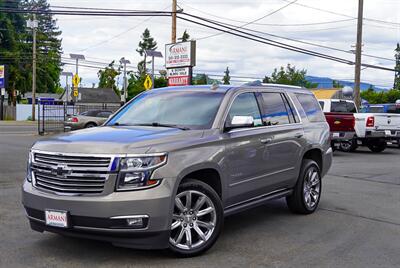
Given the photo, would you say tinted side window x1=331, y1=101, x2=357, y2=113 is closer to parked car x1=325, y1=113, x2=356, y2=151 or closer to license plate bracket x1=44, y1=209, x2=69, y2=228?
parked car x1=325, y1=113, x2=356, y2=151

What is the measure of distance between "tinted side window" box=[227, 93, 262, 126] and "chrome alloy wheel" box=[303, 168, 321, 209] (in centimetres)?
153

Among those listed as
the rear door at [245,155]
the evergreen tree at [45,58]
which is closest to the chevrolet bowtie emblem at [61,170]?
the rear door at [245,155]

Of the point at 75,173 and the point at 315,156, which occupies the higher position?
the point at 75,173

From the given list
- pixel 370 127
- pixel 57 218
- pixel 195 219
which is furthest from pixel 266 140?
pixel 370 127

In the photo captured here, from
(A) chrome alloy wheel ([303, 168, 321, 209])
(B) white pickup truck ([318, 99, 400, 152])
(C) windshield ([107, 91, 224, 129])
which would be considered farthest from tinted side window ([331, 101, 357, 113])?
(C) windshield ([107, 91, 224, 129])

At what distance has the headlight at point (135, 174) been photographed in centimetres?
464

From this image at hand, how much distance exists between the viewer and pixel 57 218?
15.5 feet

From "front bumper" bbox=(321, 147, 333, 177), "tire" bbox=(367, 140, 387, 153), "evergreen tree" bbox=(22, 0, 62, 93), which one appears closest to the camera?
"front bumper" bbox=(321, 147, 333, 177)

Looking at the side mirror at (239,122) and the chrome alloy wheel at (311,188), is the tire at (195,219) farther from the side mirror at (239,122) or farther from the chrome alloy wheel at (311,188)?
the chrome alloy wheel at (311,188)

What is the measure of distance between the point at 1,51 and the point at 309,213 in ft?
197

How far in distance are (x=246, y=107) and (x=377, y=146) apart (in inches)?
572

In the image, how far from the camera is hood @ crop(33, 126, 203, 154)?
4707 mm

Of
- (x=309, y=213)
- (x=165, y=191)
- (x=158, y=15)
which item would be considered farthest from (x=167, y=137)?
(x=158, y=15)

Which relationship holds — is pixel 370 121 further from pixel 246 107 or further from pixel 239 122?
pixel 239 122
